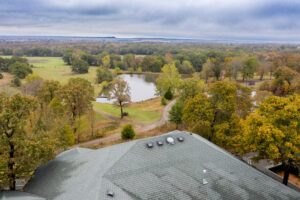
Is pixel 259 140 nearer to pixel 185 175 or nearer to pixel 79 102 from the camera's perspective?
pixel 185 175

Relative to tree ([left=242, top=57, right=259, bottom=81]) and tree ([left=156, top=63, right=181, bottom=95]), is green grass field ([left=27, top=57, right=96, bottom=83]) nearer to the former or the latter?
tree ([left=156, top=63, right=181, bottom=95])

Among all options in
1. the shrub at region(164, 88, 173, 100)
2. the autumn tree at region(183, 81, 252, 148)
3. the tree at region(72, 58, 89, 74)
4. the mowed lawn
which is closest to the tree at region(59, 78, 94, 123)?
the mowed lawn

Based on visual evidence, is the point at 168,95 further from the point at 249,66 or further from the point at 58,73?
the point at 58,73

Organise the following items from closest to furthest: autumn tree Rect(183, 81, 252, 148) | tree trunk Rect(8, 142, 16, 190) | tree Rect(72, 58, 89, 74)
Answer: tree trunk Rect(8, 142, 16, 190), autumn tree Rect(183, 81, 252, 148), tree Rect(72, 58, 89, 74)

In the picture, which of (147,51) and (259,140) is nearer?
(259,140)

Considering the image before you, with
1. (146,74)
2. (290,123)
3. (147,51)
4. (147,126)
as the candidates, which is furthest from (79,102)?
(147,51)

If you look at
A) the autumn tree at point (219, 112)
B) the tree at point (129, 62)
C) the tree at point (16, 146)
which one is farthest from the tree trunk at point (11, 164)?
the tree at point (129, 62)
